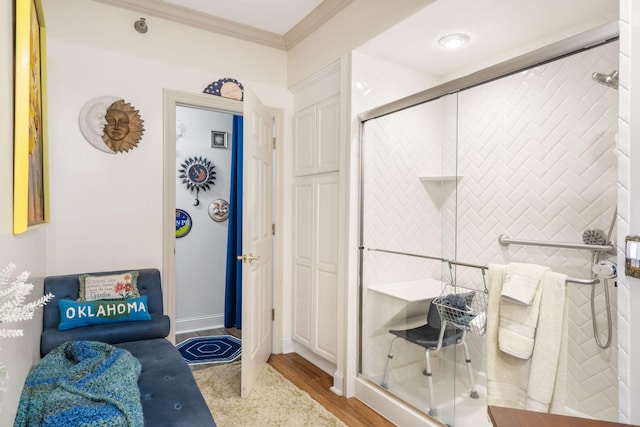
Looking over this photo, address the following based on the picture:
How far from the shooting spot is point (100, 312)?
2.29m

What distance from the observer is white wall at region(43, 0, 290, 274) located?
2.49m

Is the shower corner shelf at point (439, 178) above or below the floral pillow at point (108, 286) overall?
above

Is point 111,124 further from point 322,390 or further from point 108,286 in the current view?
point 322,390

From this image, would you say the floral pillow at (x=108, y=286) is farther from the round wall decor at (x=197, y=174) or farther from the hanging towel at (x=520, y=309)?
the hanging towel at (x=520, y=309)

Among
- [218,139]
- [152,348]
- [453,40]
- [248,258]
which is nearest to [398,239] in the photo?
[248,258]

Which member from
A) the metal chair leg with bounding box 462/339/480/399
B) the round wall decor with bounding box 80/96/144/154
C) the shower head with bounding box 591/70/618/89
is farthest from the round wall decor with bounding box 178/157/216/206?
the shower head with bounding box 591/70/618/89

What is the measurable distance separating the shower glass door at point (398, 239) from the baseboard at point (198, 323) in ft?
6.57

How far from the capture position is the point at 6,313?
0.57 m

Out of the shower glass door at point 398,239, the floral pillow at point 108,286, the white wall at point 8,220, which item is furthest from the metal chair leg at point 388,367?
the white wall at point 8,220

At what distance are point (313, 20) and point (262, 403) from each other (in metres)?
2.73

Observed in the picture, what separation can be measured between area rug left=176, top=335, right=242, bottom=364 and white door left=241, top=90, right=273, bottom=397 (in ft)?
1.27

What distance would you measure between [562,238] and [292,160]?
2061mm

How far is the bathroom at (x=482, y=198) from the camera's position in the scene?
5.92 feet

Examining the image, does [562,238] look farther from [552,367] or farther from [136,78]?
[136,78]
